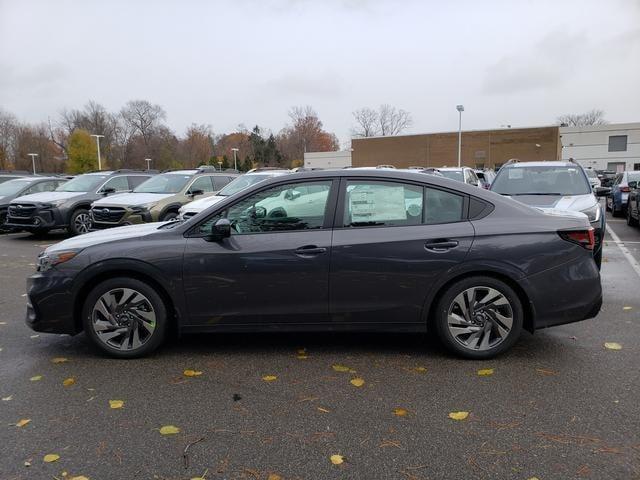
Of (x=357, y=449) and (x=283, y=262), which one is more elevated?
(x=283, y=262)

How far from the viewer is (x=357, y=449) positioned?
3.03 m

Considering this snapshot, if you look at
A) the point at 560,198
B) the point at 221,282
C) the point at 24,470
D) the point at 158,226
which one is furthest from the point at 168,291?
the point at 560,198

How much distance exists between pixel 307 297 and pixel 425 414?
1.39 m

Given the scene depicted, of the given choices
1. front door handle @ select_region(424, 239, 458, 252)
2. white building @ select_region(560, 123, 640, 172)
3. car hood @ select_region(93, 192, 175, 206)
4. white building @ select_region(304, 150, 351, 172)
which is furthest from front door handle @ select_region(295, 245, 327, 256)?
white building @ select_region(304, 150, 351, 172)

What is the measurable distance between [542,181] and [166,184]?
879cm

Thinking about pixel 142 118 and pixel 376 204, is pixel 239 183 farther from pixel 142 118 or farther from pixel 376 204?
pixel 142 118

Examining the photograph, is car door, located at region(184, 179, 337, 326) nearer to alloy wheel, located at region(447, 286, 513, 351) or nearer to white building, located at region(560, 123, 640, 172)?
alloy wheel, located at region(447, 286, 513, 351)

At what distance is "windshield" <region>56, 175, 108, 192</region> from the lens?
14.3 metres

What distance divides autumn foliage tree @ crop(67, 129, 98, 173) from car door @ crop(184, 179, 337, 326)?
7889 cm

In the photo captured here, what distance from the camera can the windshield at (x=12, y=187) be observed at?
15.4 m

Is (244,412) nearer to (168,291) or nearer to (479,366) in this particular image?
(168,291)

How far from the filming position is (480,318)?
4.35 metres

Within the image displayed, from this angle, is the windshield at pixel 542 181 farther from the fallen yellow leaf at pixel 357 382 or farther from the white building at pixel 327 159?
the white building at pixel 327 159

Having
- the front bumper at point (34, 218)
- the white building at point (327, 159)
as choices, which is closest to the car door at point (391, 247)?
the front bumper at point (34, 218)
